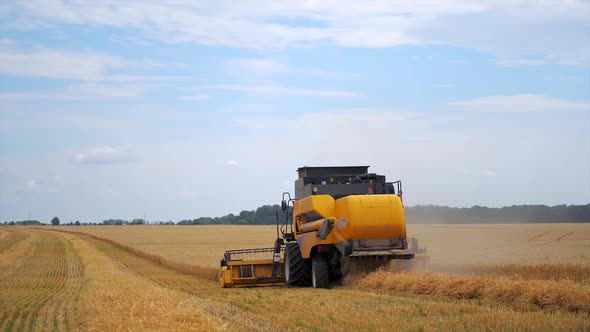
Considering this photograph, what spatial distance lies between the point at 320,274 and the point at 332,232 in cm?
119

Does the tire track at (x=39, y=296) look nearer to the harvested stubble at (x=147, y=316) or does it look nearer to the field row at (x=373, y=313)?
the harvested stubble at (x=147, y=316)

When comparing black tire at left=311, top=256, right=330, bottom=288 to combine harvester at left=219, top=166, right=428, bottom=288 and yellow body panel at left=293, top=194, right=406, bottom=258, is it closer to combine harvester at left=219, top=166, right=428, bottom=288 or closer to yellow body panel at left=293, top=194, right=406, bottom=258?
combine harvester at left=219, top=166, right=428, bottom=288

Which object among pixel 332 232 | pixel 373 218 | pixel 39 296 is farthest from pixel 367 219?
pixel 39 296

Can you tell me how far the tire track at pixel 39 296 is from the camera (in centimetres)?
1334

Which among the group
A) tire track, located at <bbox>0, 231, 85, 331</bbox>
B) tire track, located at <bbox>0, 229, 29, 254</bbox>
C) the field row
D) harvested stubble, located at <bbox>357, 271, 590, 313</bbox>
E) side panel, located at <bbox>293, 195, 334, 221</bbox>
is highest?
side panel, located at <bbox>293, 195, 334, 221</bbox>

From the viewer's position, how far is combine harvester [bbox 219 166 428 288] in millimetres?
17859

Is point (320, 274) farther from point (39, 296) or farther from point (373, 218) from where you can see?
point (39, 296)

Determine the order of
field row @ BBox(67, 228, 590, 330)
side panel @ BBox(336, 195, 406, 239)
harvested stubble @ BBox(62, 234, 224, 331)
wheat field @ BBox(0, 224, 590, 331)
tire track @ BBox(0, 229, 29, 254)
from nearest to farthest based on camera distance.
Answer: harvested stubble @ BBox(62, 234, 224, 331) < field row @ BBox(67, 228, 590, 330) < wheat field @ BBox(0, 224, 590, 331) < side panel @ BBox(336, 195, 406, 239) < tire track @ BBox(0, 229, 29, 254)

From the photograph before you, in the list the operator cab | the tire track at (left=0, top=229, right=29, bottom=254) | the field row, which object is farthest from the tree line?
the tire track at (left=0, top=229, right=29, bottom=254)

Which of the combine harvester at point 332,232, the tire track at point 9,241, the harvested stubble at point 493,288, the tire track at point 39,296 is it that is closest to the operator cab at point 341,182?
the combine harvester at point 332,232

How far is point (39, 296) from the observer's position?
19.2 m

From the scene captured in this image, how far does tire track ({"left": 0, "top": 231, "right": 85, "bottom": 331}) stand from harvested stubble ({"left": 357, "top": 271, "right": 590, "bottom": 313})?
23.8 feet

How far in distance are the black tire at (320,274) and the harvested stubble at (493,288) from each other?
127cm

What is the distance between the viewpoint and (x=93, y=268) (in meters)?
32.8
